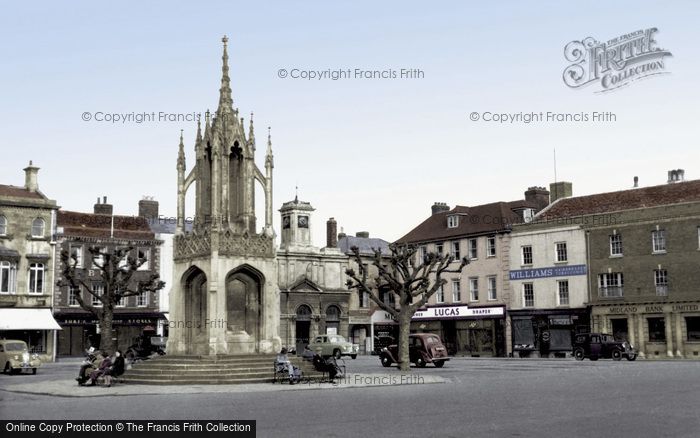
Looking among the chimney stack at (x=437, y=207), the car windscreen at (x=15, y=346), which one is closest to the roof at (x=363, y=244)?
the chimney stack at (x=437, y=207)

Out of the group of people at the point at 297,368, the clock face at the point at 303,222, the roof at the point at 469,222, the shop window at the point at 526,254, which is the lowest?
the group of people at the point at 297,368

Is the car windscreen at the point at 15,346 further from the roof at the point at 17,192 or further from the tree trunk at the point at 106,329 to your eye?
the roof at the point at 17,192

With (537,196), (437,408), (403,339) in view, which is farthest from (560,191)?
(437,408)

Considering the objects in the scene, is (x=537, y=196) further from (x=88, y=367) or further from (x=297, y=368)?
(x=88, y=367)

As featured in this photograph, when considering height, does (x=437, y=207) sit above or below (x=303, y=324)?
above

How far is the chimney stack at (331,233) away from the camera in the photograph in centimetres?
7356

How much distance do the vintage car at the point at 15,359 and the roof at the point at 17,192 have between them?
1868 centimetres

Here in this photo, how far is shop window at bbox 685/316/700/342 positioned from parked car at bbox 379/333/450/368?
1606 cm

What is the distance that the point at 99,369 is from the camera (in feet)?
87.8

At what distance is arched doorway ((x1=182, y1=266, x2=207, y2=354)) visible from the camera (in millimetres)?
28547

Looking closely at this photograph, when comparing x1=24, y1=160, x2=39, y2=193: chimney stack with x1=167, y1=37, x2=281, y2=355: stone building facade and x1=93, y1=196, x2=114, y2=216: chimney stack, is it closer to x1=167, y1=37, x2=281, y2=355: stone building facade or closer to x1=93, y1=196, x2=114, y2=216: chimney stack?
x1=93, y1=196, x2=114, y2=216: chimney stack

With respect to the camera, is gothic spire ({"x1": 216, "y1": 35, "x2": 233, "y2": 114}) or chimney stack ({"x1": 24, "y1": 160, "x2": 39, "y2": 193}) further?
chimney stack ({"x1": 24, "y1": 160, "x2": 39, "y2": 193})

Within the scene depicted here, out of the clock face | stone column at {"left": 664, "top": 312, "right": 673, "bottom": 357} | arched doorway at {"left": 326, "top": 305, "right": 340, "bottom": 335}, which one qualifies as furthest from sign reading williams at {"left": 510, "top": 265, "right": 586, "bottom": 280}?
the clock face

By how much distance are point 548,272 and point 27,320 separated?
34.9 metres
